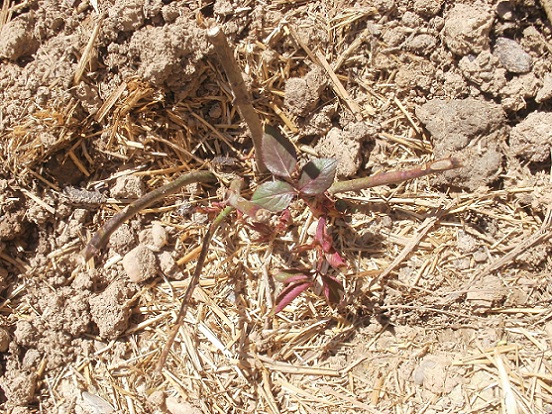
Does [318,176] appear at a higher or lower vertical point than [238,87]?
lower

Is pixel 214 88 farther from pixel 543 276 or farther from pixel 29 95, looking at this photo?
pixel 543 276

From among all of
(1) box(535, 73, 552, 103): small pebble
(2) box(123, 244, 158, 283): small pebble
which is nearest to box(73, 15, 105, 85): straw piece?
(2) box(123, 244, 158, 283): small pebble

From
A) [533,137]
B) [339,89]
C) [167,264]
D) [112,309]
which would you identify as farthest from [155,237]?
[533,137]

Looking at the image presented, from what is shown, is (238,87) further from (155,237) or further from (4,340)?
(4,340)

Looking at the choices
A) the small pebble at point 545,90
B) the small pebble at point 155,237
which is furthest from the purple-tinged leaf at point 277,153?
the small pebble at point 545,90

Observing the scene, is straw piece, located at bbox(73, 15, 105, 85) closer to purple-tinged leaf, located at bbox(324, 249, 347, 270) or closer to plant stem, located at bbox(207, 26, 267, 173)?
plant stem, located at bbox(207, 26, 267, 173)

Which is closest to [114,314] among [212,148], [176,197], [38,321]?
[38,321]

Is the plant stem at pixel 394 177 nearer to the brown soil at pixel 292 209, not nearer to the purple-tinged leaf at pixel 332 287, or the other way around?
the brown soil at pixel 292 209
